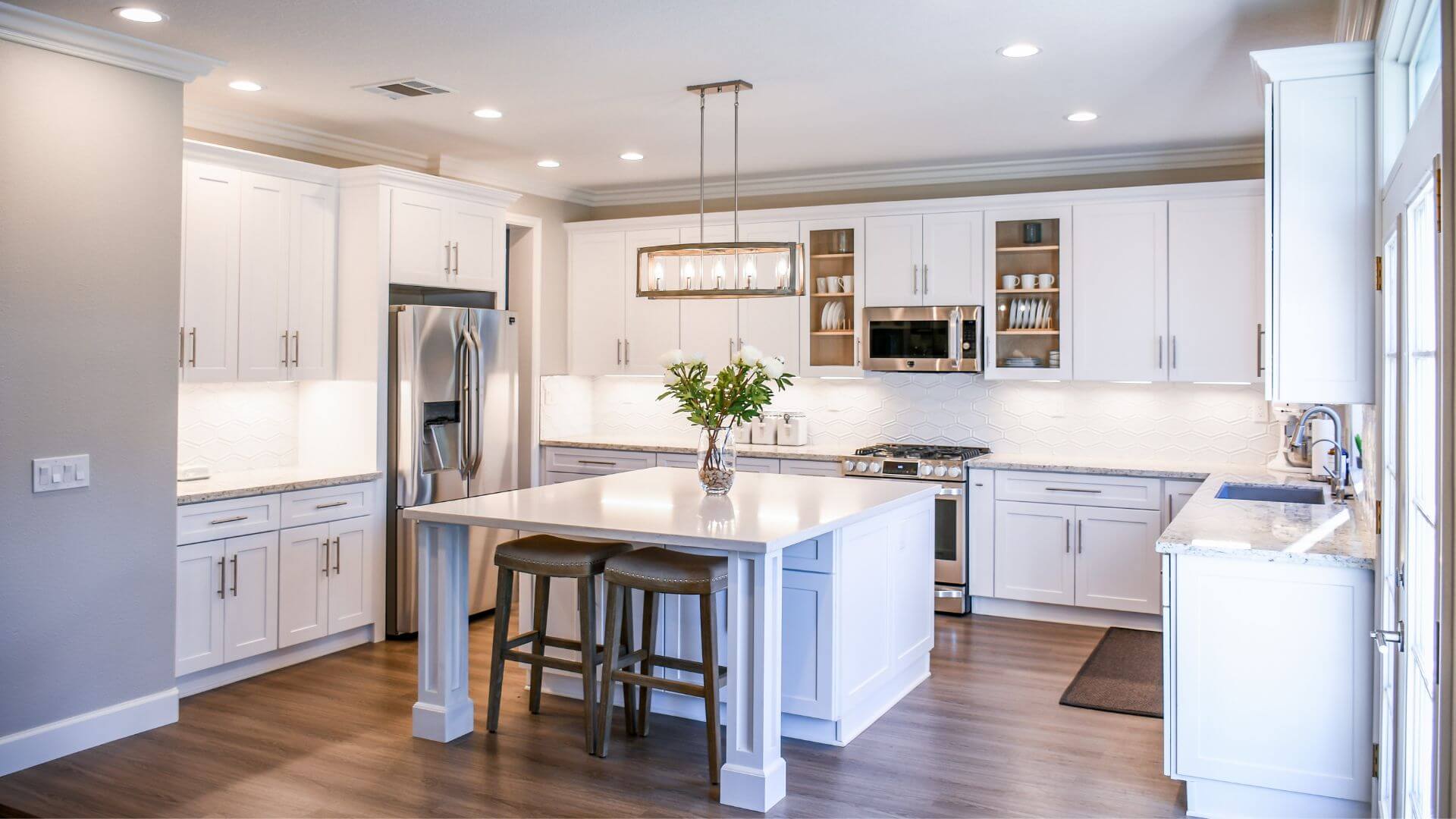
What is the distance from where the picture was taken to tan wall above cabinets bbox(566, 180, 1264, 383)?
5648 mm

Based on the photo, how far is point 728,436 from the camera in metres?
4.31

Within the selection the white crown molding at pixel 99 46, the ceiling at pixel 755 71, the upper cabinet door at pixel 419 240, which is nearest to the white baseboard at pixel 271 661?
the upper cabinet door at pixel 419 240

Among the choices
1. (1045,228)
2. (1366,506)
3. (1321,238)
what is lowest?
(1366,506)

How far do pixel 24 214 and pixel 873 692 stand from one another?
137 inches

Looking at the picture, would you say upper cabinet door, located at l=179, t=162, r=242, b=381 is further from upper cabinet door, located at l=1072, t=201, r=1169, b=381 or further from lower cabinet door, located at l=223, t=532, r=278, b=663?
upper cabinet door, located at l=1072, t=201, r=1169, b=381

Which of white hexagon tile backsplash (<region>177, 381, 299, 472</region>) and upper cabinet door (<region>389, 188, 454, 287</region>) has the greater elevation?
upper cabinet door (<region>389, 188, 454, 287</region>)

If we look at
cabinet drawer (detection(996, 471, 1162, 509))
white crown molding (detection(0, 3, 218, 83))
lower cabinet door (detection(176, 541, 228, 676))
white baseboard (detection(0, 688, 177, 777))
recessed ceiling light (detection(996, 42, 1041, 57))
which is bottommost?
white baseboard (detection(0, 688, 177, 777))

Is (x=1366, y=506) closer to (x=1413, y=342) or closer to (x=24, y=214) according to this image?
(x=1413, y=342)

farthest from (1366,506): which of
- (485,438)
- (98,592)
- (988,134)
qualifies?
(98,592)

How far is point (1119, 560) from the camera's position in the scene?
5645 mm

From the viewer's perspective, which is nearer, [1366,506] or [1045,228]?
[1366,506]

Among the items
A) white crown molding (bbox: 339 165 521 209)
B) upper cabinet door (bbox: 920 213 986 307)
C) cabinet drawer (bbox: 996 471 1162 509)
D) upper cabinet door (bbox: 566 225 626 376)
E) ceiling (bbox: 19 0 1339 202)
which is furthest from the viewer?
upper cabinet door (bbox: 566 225 626 376)

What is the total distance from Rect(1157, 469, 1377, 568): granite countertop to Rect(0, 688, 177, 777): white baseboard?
3.64 metres

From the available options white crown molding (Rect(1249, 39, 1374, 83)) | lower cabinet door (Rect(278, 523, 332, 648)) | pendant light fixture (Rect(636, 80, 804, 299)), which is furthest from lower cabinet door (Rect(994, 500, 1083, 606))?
lower cabinet door (Rect(278, 523, 332, 648))
